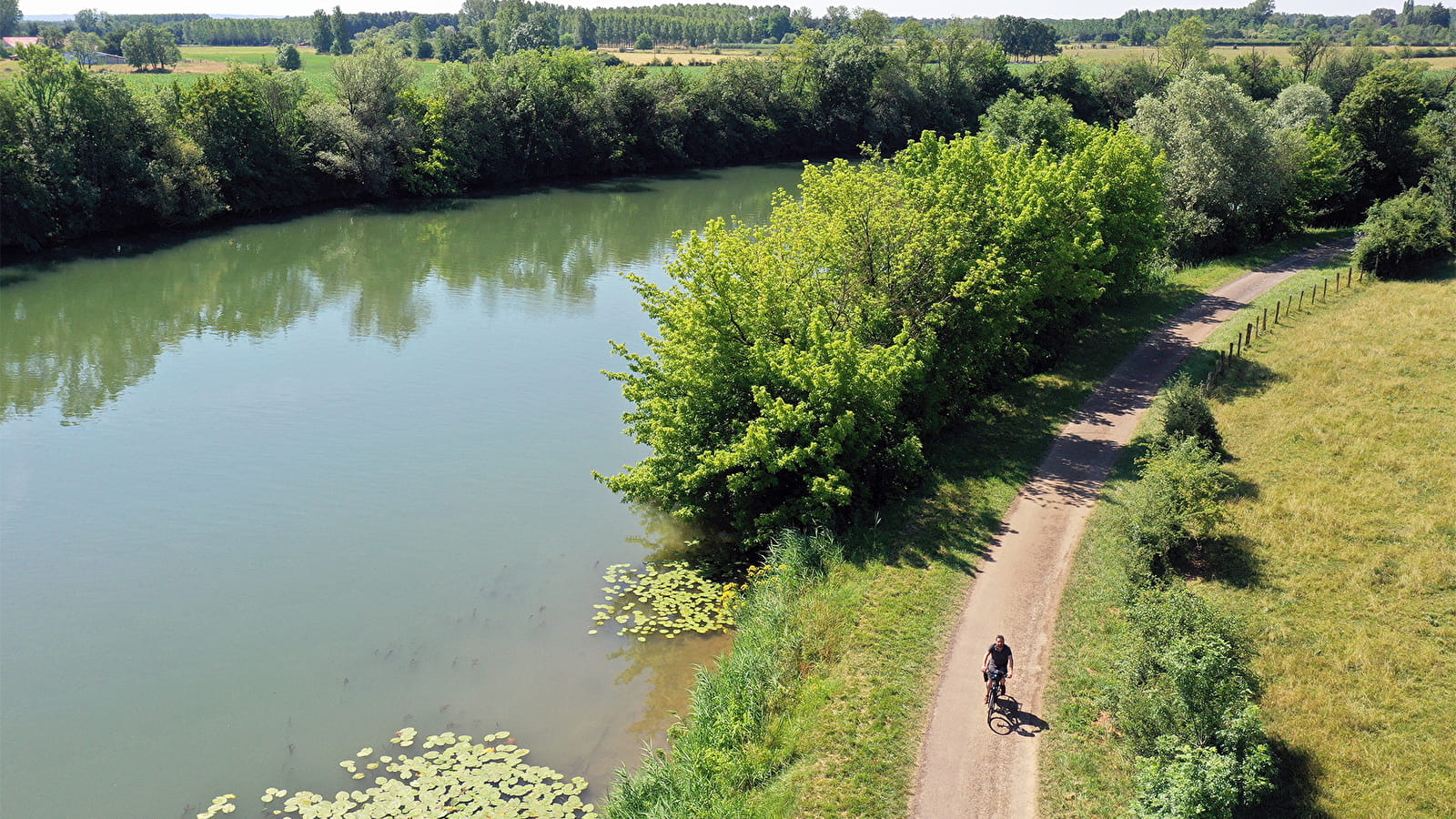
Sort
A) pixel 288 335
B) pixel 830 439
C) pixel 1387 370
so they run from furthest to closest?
pixel 288 335, pixel 1387 370, pixel 830 439

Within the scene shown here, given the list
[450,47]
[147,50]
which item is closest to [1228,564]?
[147,50]

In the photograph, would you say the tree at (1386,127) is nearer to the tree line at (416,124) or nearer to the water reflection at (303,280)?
the water reflection at (303,280)

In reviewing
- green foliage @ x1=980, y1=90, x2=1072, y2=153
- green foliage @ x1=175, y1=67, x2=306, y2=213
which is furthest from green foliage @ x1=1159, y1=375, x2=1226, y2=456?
green foliage @ x1=175, y1=67, x2=306, y2=213

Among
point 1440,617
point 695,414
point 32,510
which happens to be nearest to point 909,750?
point 695,414

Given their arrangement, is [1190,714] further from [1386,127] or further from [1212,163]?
[1386,127]

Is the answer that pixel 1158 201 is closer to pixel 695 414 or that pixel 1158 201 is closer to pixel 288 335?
pixel 695 414

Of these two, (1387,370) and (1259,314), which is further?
(1259,314)

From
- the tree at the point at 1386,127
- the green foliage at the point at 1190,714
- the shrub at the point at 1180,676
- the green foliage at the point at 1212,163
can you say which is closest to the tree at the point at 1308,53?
the tree at the point at 1386,127
